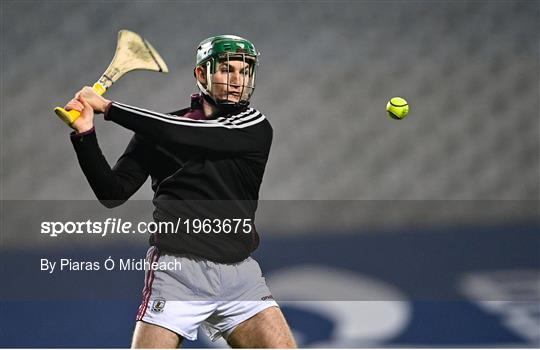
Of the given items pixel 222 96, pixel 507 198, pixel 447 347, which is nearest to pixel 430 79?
pixel 507 198

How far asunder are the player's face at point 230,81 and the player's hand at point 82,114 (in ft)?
1.40

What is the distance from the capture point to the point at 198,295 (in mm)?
2717

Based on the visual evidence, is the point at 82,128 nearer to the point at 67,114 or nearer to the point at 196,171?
the point at 67,114

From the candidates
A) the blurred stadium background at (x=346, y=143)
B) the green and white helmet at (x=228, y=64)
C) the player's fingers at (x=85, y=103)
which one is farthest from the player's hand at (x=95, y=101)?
the blurred stadium background at (x=346, y=143)

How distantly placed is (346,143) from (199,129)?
7.11 ft

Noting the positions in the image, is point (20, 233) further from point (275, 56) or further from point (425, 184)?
point (425, 184)

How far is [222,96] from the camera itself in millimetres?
2898

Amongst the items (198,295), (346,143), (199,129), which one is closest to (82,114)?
(199,129)

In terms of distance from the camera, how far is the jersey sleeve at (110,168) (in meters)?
2.71

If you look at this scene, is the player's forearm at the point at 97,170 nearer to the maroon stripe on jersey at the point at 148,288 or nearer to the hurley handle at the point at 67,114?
the hurley handle at the point at 67,114

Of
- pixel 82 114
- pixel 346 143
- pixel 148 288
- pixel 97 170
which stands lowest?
pixel 148 288

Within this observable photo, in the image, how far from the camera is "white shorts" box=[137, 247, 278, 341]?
266 cm

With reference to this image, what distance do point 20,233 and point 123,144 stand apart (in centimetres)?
79

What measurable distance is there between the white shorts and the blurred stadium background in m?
1.54
